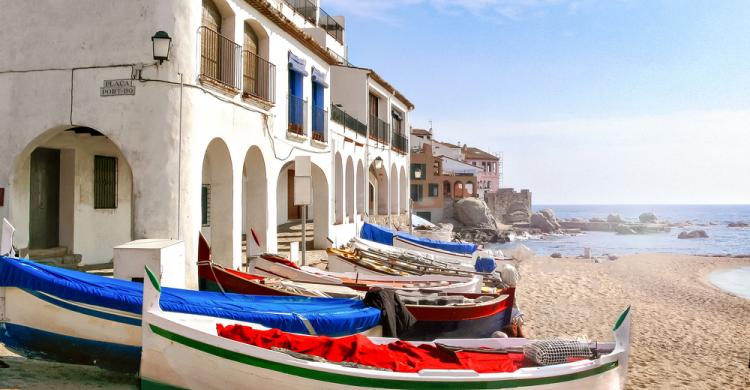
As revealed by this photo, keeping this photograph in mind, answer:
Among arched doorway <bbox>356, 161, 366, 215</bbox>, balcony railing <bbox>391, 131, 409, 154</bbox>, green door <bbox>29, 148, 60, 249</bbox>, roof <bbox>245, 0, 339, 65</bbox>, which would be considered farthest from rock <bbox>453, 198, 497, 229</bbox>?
green door <bbox>29, 148, 60, 249</bbox>

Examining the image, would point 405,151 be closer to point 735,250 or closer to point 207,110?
point 207,110

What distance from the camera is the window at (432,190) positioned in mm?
55500

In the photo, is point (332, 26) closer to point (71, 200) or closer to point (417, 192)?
point (71, 200)

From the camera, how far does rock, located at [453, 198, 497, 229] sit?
60406mm

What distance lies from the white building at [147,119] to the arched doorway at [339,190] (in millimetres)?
3377

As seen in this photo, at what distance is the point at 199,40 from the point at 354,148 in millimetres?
13002

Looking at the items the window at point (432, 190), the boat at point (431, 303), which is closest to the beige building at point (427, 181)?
the window at point (432, 190)

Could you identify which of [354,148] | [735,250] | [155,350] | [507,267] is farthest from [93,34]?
[735,250]

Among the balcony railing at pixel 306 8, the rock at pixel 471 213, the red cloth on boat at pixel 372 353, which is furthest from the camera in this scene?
the rock at pixel 471 213

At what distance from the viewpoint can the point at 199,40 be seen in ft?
38.4

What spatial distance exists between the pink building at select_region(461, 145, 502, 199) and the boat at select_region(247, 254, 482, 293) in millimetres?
69076

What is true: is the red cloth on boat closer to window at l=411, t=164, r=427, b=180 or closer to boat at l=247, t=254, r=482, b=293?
boat at l=247, t=254, r=482, b=293

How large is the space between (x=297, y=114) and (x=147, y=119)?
23.0 ft

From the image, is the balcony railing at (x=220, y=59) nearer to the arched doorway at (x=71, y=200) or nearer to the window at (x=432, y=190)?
the arched doorway at (x=71, y=200)
